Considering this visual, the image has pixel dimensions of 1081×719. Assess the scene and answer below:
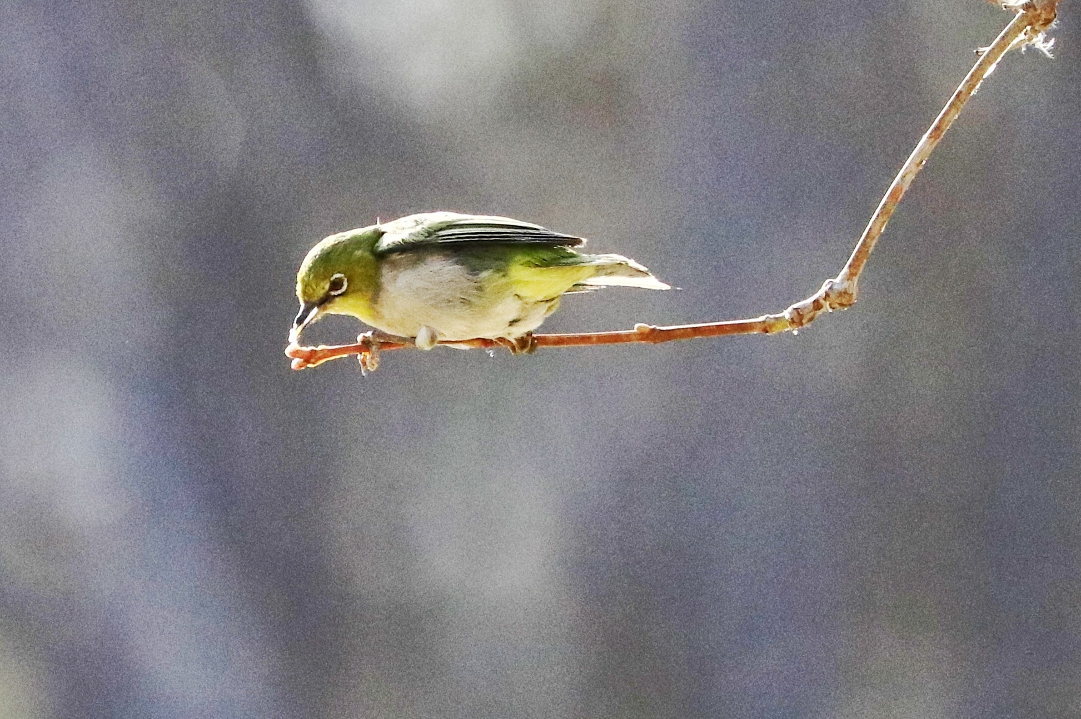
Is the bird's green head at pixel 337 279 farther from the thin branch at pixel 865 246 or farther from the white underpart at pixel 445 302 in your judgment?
the thin branch at pixel 865 246

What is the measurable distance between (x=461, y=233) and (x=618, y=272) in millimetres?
352

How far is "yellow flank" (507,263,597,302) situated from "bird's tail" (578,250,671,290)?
0.03 metres

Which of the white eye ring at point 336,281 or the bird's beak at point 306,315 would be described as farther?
the white eye ring at point 336,281

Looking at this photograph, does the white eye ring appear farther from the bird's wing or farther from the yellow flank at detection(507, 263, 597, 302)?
the yellow flank at detection(507, 263, 597, 302)

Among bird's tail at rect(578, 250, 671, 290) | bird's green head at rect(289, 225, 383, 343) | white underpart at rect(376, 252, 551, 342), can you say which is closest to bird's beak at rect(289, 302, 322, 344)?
bird's green head at rect(289, 225, 383, 343)

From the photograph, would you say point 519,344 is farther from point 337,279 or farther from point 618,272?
point 337,279

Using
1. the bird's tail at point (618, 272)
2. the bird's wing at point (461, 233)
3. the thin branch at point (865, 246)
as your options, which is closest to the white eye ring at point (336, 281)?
the bird's wing at point (461, 233)

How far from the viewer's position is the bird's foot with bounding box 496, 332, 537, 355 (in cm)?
215

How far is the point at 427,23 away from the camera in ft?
15.9

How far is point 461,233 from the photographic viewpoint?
7.64 feet

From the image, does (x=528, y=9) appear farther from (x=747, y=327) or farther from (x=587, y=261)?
(x=747, y=327)

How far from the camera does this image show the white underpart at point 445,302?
2246mm

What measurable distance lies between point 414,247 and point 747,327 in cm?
111

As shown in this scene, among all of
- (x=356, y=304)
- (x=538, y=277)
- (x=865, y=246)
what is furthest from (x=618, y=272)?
(x=865, y=246)
